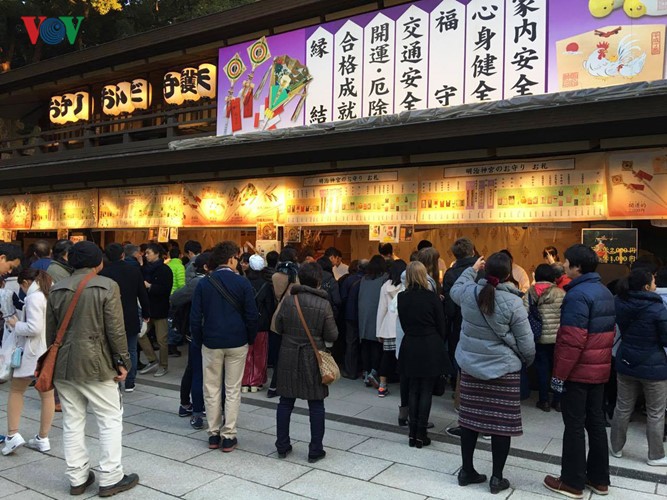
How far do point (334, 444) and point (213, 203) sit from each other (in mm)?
7395

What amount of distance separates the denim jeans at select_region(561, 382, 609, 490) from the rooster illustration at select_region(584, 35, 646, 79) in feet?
16.0

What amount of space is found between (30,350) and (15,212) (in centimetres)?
1259

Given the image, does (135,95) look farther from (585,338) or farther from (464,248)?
(585,338)

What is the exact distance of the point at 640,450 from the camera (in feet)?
18.4

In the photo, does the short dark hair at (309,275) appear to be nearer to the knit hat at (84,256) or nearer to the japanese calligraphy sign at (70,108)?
the knit hat at (84,256)

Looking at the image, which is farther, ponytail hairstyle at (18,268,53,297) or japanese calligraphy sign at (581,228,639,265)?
japanese calligraphy sign at (581,228,639,265)

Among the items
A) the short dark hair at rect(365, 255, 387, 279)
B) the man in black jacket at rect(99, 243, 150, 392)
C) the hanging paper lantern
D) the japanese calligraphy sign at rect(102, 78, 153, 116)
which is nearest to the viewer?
the man in black jacket at rect(99, 243, 150, 392)

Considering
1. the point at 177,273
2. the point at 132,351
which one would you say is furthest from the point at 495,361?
the point at 177,273

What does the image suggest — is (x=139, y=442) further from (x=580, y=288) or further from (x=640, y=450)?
(x=640, y=450)

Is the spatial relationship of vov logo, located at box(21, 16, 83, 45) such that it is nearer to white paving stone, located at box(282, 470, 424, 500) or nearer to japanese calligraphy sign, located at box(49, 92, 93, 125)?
japanese calligraphy sign, located at box(49, 92, 93, 125)

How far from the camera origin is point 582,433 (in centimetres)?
438

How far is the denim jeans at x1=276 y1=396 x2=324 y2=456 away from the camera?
5129mm

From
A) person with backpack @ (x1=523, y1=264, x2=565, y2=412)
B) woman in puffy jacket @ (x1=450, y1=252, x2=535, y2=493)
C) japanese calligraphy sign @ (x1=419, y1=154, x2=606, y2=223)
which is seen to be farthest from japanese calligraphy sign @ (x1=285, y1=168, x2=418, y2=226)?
woman in puffy jacket @ (x1=450, y1=252, x2=535, y2=493)

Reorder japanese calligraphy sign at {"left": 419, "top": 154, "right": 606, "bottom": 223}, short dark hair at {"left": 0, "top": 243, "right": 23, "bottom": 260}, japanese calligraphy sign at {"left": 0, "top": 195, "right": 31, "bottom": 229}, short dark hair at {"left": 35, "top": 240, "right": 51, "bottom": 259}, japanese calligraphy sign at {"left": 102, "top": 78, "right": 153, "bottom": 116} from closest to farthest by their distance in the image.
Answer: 1. short dark hair at {"left": 0, "top": 243, "right": 23, "bottom": 260}
2. short dark hair at {"left": 35, "top": 240, "right": 51, "bottom": 259}
3. japanese calligraphy sign at {"left": 419, "top": 154, "right": 606, "bottom": 223}
4. japanese calligraphy sign at {"left": 102, "top": 78, "right": 153, "bottom": 116}
5. japanese calligraphy sign at {"left": 0, "top": 195, "right": 31, "bottom": 229}
